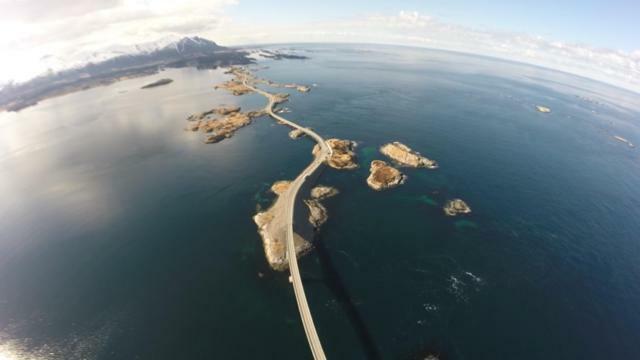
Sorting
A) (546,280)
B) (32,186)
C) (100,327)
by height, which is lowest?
(32,186)

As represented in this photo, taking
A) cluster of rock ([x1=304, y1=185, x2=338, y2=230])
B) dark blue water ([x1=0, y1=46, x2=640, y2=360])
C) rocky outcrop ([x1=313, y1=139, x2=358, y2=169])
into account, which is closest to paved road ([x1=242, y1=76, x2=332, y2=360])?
rocky outcrop ([x1=313, y1=139, x2=358, y2=169])

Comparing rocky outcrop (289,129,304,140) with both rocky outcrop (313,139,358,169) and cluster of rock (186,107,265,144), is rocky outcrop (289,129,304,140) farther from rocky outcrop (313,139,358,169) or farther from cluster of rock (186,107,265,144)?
cluster of rock (186,107,265,144)

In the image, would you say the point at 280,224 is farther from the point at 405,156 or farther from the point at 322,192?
the point at 405,156

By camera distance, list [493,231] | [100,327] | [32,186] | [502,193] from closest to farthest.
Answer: [100,327]
[493,231]
[502,193]
[32,186]

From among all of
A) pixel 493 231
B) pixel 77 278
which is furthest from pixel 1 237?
pixel 493 231

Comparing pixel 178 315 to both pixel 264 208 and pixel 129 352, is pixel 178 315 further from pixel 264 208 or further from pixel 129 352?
pixel 264 208

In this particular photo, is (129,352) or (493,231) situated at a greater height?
(493,231)
